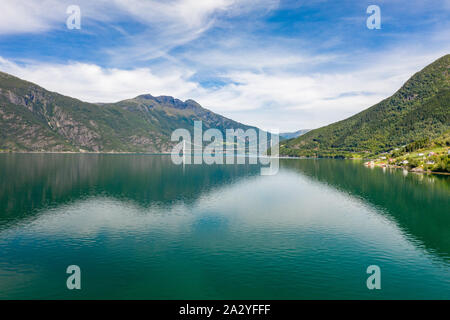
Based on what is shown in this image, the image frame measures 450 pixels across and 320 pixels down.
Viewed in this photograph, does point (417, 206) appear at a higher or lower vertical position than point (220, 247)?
higher

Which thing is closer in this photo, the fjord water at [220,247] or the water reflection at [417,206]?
the fjord water at [220,247]

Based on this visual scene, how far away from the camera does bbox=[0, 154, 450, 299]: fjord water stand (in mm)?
33000

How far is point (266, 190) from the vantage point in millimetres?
111562

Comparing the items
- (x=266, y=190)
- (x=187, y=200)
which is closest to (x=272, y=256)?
(x=187, y=200)

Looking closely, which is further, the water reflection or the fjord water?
the water reflection

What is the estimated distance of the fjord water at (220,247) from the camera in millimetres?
33000

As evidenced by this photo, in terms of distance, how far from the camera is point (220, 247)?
153 ft

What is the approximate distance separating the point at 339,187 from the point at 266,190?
117 ft

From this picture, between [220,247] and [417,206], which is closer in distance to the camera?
[220,247]
